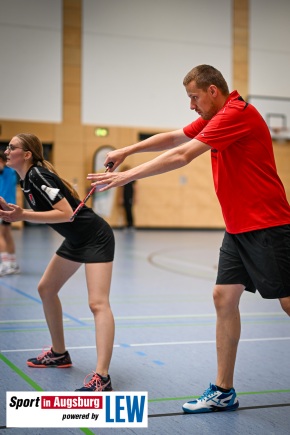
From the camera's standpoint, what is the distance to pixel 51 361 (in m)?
4.57

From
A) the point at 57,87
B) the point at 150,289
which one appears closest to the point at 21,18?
the point at 57,87

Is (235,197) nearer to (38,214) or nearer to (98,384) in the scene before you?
(38,214)

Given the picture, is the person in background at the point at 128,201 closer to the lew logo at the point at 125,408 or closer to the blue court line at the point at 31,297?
the blue court line at the point at 31,297

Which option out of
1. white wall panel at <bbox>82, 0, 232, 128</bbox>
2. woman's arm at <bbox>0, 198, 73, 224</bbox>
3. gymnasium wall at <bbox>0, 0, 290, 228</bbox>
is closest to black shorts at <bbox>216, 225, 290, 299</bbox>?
woman's arm at <bbox>0, 198, 73, 224</bbox>

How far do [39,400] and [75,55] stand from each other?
1818cm

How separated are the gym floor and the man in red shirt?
12.0 inches

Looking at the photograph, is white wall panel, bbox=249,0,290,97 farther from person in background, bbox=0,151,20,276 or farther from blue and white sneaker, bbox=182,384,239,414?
blue and white sneaker, bbox=182,384,239,414

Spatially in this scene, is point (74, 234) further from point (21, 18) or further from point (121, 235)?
point (21, 18)

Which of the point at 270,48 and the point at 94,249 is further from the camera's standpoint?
the point at 270,48

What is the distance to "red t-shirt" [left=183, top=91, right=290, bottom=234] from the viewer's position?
137 inches

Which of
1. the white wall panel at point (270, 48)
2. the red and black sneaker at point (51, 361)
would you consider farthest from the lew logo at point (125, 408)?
the white wall panel at point (270, 48)

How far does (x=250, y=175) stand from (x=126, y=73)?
713 inches

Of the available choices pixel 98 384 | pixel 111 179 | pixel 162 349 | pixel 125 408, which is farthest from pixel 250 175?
pixel 162 349

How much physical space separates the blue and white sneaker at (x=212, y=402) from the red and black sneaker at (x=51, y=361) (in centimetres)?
125
